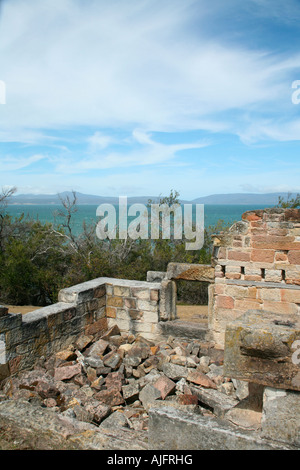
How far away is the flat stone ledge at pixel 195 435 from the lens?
80.2 inches

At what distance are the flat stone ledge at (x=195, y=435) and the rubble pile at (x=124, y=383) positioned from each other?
2080mm

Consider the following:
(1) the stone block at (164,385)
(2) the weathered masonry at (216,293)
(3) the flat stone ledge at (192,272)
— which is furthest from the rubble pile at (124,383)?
(3) the flat stone ledge at (192,272)

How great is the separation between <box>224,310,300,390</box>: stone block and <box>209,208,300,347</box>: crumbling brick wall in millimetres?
4888

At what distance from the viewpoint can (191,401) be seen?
4.95 meters

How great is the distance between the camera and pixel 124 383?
18.8 feet

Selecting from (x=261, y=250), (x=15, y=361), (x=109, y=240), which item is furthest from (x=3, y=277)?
(x=261, y=250)

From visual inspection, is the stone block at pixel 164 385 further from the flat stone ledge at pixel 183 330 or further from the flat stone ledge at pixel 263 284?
the flat stone ledge at pixel 263 284

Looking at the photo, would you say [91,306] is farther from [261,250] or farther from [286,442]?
[286,442]

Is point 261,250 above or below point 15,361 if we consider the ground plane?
above

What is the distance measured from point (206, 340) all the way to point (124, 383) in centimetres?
219

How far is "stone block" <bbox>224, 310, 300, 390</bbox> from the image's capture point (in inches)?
81.0

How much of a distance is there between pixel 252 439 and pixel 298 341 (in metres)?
0.59

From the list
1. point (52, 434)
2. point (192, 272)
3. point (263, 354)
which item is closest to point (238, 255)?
point (192, 272)

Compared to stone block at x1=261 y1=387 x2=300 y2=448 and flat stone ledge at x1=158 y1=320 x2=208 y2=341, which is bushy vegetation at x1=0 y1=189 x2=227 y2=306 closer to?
flat stone ledge at x1=158 y1=320 x2=208 y2=341
